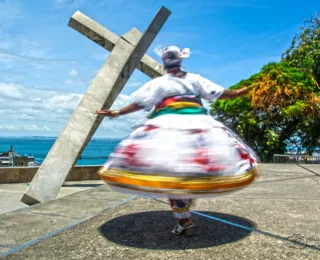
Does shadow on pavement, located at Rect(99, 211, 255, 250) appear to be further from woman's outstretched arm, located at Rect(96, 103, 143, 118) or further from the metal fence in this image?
the metal fence

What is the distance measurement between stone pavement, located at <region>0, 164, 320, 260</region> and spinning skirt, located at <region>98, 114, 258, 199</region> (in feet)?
1.69

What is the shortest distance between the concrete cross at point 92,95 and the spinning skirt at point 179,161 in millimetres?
5230

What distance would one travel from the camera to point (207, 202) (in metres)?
5.34

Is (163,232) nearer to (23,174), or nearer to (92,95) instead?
(92,95)

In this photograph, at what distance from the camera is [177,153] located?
9.83ft

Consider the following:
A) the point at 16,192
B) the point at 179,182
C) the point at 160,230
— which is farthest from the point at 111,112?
the point at 16,192

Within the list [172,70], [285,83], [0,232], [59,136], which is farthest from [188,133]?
[285,83]

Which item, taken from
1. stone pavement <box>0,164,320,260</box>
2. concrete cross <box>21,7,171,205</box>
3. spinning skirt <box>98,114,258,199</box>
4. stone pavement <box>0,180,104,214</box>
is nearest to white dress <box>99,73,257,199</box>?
spinning skirt <box>98,114,258,199</box>

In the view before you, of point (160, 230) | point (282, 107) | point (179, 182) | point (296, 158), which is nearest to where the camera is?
point (179, 182)

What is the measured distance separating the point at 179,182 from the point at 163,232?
0.95m

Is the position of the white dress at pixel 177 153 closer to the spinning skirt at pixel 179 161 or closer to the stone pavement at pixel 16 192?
the spinning skirt at pixel 179 161

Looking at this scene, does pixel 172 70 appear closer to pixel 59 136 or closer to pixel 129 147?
pixel 129 147

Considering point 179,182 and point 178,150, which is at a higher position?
point 178,150

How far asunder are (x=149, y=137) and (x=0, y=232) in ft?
6.32
